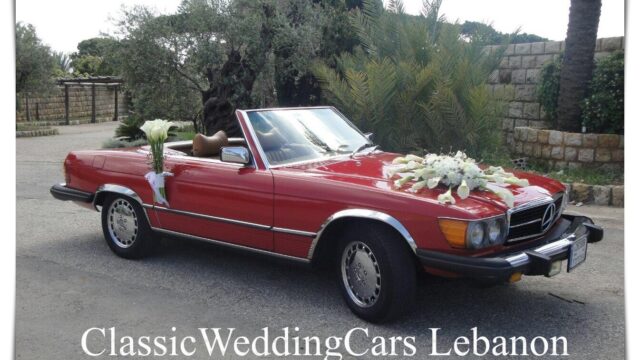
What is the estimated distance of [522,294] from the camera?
13.8 ft

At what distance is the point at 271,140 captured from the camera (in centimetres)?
441

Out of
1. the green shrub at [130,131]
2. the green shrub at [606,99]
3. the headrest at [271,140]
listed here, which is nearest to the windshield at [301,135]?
the headrest at [271,140]

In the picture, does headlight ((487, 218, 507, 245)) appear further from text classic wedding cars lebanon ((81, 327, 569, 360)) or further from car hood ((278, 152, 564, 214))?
text classic wedding cars lebanon ((81, 327, 569, 360))

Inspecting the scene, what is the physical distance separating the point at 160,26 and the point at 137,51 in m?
0.61

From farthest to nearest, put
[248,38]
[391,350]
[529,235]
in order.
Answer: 1. [248,38]
2. [529,235]
3. [391,350]

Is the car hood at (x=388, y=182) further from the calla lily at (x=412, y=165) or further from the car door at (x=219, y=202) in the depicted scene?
the car door at (x=219, y=202)

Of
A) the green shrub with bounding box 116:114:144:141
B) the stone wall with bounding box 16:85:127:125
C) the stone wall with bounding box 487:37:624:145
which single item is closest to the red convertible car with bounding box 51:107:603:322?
the stone wall with bounding box 487:37:624:145

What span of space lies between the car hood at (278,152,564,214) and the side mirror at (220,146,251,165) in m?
0.28

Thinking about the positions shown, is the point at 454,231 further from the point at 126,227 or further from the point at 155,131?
the point at 126,227

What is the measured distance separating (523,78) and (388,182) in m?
7.84

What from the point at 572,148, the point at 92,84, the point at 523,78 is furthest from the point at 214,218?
the point at 92,84

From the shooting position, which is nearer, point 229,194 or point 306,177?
point 306,177

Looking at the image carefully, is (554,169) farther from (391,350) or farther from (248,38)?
(391,350)

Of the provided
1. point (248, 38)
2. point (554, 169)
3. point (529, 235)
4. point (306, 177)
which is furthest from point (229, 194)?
point (248, 38)
